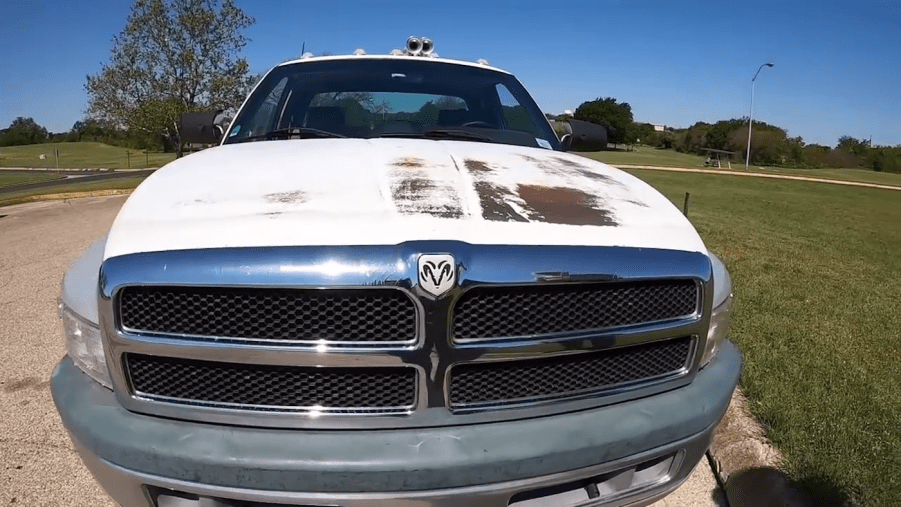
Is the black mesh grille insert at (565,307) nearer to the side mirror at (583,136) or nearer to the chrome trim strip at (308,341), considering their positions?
the chrome trim strip at (308,341)

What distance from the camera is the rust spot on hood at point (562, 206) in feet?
5.90

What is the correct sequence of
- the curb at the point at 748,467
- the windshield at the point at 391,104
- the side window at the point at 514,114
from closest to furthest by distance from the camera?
the curb at the point at 748,467 → the windshield at the point at 391,104 → the side window at the point at 514,114

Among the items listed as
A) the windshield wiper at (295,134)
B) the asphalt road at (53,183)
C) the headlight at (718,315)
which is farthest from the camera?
the asphalt road at (53,183)

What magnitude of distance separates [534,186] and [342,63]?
6.58 ft

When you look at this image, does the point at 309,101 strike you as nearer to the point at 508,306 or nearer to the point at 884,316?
the point at 508,306

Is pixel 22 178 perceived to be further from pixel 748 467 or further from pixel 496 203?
pixel 748 467

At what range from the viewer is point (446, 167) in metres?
2.17

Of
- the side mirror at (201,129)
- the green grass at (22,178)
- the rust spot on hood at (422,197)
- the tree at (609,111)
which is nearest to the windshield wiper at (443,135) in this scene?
the rust spot on hood at (422,197)

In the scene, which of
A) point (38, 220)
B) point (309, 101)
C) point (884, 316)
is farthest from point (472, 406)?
point (38, 220)

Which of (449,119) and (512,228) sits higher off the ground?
(449,119)

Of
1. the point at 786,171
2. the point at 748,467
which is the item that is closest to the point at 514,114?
the point at 748,467

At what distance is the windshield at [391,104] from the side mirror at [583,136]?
0.22 metres

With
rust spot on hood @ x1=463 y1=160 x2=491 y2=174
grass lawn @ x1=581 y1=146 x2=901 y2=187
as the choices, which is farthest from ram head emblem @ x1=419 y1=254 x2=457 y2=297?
grass lawn @ x1=581 y1=146 x2=901 y2=187

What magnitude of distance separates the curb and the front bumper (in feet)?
3.62
